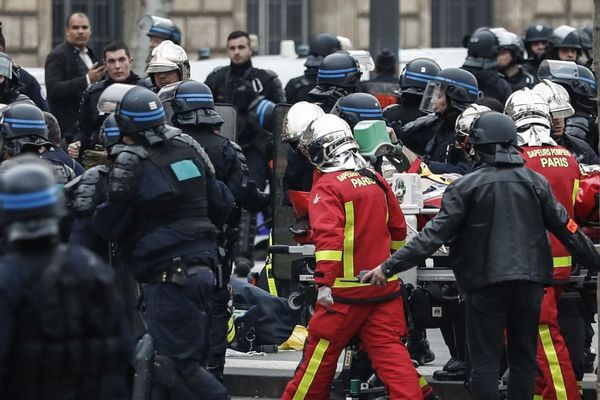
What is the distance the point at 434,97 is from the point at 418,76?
29.7 inches

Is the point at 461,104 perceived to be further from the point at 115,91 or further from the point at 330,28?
the point at 330,28

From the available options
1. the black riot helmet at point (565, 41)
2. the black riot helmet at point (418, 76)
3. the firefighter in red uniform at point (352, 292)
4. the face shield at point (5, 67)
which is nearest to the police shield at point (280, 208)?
the black riot helmet at point (418, 76)

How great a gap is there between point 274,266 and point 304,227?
0.86m

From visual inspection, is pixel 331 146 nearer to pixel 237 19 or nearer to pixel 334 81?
pixel 334 81

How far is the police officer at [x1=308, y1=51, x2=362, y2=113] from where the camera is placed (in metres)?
11.7

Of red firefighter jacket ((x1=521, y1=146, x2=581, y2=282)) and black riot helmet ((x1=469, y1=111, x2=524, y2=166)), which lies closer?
black riot helmet ((x1=469, y1=111, x2=524, y2=166))

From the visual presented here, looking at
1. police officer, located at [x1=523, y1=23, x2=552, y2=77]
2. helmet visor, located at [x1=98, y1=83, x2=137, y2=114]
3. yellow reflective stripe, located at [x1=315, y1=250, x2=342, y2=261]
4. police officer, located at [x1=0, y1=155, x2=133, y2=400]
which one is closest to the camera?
police officer, located at [x1=0, y1=155, x2=133, y2=400]

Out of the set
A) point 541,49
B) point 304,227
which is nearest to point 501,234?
point 304,227

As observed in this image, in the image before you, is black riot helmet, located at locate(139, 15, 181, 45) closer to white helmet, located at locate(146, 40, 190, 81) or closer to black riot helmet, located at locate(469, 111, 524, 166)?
white helmet, located at locate(146, 40, 190, 81)

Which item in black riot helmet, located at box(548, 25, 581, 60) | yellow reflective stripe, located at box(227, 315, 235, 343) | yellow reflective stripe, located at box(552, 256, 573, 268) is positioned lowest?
yellow reflective stripe, located at box(227, 315, 235, 343)

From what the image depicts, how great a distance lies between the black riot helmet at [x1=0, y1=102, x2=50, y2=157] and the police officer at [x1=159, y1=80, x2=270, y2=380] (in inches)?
30.0

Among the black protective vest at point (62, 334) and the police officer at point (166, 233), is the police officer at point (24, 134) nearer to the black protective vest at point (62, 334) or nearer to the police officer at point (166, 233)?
the police officer at point (166, 233)

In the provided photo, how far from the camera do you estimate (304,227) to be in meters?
10.8

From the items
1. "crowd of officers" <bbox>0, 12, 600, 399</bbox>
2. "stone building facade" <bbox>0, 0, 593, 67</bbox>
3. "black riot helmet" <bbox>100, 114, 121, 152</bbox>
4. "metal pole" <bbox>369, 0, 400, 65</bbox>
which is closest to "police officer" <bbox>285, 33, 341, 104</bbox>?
"metal pole" <bbox>369, 0, 400, 65</bbox>
